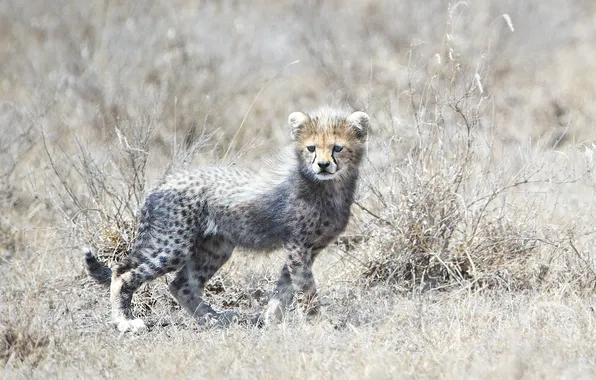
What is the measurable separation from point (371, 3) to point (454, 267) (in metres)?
7.57

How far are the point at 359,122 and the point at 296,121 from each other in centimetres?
37

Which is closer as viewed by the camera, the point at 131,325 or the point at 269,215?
the point at 131,325

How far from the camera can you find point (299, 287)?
556 cm

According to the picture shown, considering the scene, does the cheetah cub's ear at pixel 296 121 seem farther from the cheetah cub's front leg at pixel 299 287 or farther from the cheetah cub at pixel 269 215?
the cheetah cub's front leg at pixel 299 287

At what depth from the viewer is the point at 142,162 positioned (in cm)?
660

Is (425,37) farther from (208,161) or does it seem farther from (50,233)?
(50,233)

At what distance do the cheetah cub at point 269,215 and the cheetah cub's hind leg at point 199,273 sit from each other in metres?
0.06

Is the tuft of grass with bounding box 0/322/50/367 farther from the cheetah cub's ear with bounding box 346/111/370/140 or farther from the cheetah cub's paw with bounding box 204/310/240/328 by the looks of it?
the cheetah cub's ear with bounding box 346/111/370/140

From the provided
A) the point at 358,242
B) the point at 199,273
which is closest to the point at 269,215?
A: the point at 199,273

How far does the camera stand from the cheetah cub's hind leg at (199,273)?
19.6ft

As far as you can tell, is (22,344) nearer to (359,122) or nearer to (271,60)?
(359,122)

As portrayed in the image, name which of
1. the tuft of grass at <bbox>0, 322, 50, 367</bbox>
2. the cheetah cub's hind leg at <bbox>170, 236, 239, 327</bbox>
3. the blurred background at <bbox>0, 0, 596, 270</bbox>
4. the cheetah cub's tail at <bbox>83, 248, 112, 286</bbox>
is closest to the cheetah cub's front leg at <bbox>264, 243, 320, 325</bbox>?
the cheetah cub's hind leg at <bbox>170, 236, 239, 327</bbox>

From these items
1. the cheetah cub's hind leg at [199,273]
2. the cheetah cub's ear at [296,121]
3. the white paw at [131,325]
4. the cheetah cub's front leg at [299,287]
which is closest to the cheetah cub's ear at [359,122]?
the cheetah cub's ear at [296,121]

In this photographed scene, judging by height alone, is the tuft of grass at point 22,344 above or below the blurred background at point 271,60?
above
